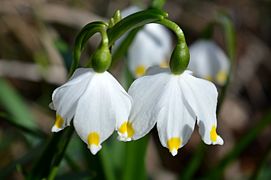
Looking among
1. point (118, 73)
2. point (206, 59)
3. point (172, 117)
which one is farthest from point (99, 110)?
point (118, 73)

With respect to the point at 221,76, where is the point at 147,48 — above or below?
above

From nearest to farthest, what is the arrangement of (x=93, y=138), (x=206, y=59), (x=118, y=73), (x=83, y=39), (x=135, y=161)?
(x=93, y=138), (x=83, y=39), (x=135, y=161), (x=206, y=59), (x=118, y=73)

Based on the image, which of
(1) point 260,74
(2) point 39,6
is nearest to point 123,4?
(2) point 39,6

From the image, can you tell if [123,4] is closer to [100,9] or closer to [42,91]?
[100,9]

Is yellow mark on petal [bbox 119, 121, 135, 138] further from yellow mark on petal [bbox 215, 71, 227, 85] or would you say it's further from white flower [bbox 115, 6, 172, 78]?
yellow mark on petal [bbox 215, 71, 227, 85]

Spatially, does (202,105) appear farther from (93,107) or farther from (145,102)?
(93,107)

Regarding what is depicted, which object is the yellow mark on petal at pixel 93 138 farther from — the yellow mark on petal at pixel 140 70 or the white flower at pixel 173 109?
the yellow mark on petal at pixel 140 70

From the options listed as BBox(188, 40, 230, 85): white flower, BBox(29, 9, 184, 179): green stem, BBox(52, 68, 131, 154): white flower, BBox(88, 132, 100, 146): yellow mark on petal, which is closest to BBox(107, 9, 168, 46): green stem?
BBox(29, 9, 184, 179): green stem
